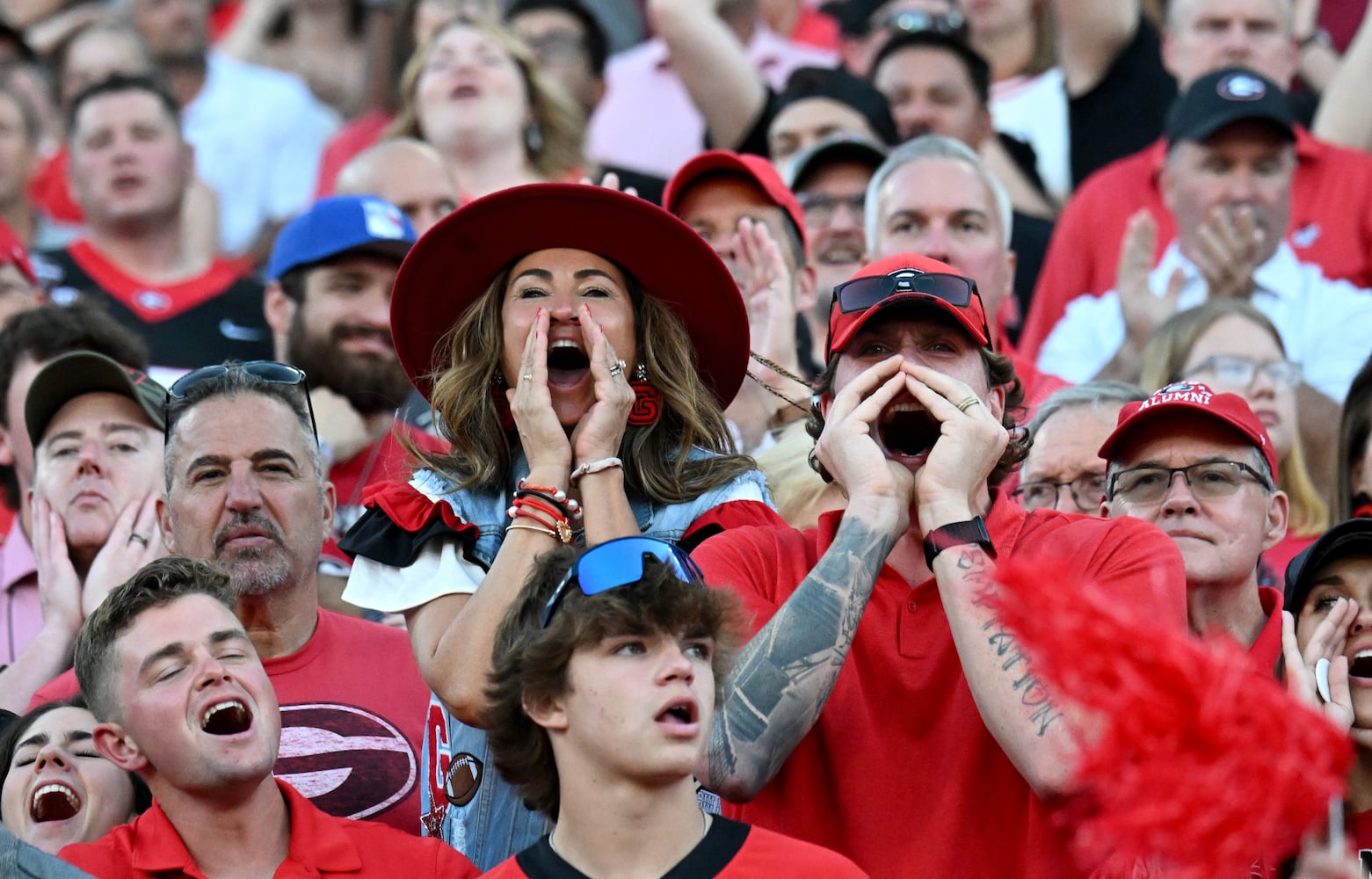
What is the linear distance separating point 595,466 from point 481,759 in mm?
641

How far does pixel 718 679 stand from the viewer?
3.65m

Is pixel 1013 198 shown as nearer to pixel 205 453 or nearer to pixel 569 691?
pixel 205 453

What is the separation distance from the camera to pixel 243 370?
5.05 metres

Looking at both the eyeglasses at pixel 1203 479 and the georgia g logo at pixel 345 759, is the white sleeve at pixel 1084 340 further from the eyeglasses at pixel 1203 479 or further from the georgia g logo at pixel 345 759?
the georgia g logo at pixel 345 759

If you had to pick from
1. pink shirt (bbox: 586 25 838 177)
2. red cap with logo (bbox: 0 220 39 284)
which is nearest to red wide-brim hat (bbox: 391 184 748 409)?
red cap with logo (bbox: 0 220 39 284)

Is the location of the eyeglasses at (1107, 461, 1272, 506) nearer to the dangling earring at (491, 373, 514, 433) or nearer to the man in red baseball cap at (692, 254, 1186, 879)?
the man in red baseball cap at (692, 254, 1186, 879)

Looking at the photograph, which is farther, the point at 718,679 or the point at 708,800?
the point at 708,800

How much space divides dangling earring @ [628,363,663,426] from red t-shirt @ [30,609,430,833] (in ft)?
2.77

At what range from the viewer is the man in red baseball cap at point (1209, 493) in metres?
4.61

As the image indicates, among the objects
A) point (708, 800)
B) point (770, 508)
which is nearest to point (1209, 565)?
point (770, 508)

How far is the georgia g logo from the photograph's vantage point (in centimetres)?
440

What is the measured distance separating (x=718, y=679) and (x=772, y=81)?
648cm

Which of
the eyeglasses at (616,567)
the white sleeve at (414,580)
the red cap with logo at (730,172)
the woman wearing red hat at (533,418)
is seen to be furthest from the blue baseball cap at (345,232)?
the eyeglasses at (616,567)

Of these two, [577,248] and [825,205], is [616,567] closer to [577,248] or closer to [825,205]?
[577,248]
